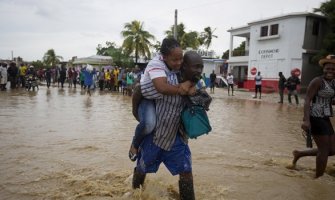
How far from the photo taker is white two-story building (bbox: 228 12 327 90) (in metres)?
27.5

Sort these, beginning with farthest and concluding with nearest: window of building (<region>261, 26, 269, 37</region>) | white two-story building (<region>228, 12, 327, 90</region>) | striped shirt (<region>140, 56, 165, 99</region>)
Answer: window of building (<region>261, 26, 269, 37</region>) → white two-story building (<region>228, 12, 327, 90</region>) → striped shirt (<region>140, 56, 165, 99</region>)

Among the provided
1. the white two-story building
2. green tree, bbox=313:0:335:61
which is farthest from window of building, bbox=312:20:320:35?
green tree, bbox=313:0:335:61

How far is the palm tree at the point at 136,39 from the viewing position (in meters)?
38.9

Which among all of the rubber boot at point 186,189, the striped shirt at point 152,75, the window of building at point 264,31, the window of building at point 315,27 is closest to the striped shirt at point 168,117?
the striped shirt at point 152,75

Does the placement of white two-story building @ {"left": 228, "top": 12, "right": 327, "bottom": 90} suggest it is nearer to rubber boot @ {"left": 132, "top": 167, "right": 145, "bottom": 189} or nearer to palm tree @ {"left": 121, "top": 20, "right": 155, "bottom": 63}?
palm tree @ {"left": 121, "top": 20, "right": 155, "bottom": 63}

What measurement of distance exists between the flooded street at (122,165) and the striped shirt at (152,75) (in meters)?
1.21

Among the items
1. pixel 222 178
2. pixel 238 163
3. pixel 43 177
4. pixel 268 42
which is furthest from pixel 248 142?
pixel 268 42

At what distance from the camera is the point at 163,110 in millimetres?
3133

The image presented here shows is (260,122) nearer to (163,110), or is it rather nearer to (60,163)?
(60,163)

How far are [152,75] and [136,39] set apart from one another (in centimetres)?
3692

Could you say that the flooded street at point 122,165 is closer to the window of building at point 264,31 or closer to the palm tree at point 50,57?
the window of building at point 264,31

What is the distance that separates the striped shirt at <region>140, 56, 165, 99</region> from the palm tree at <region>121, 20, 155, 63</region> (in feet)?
119

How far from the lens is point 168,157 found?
327 cm

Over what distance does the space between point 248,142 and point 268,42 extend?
79.7 feet
